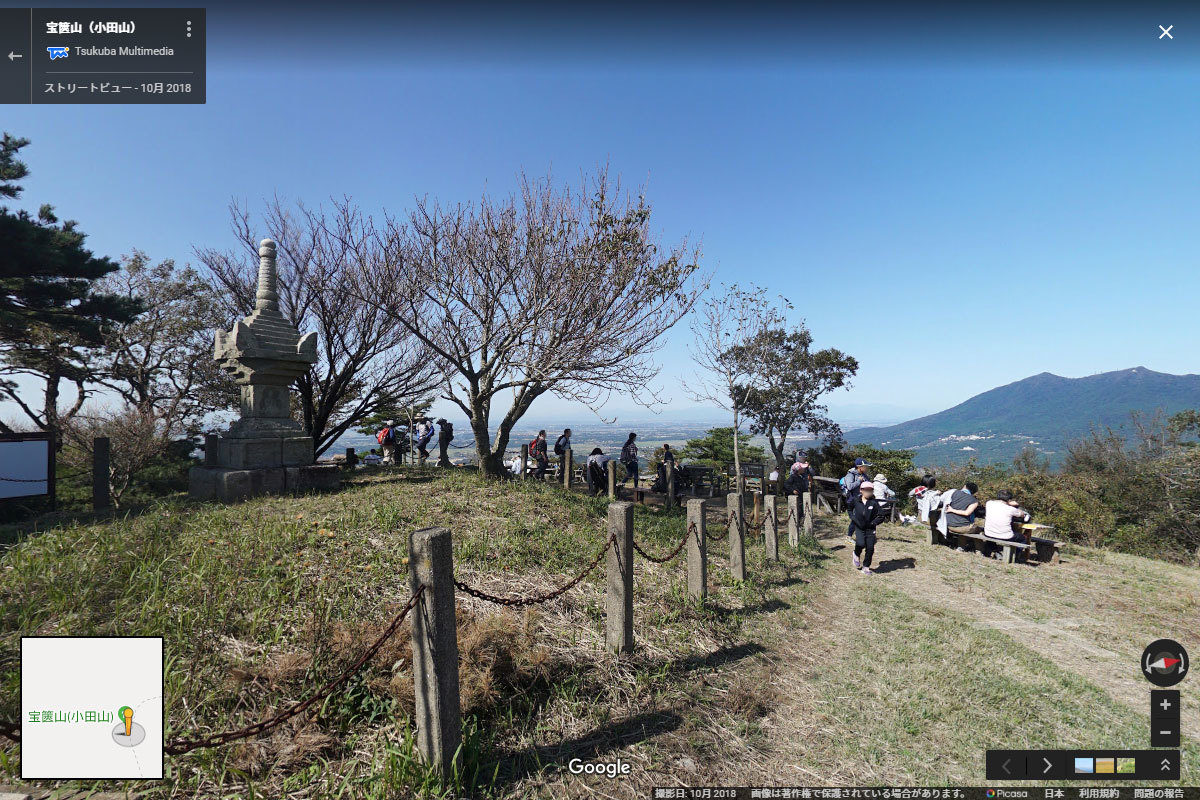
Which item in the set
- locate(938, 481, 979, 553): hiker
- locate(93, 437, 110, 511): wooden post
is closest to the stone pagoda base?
locate(93, 437, 110, 511): wooden post

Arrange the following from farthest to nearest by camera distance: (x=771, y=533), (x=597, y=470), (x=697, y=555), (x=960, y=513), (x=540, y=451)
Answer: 1. (x=540, y=451)
2. (x=597, y=470)
3. (x=960, y=513)
4. (x=771, y=533)
5. (x=697, y=555)

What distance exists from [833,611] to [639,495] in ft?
23.8

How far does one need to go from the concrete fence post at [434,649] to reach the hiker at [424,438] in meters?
13.5

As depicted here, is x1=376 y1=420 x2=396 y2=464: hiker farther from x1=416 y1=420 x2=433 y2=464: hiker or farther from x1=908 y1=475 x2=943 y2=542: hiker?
x1=908 y1=475 x2=943 y2=542: hiker

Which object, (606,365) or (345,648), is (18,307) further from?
(345,648)

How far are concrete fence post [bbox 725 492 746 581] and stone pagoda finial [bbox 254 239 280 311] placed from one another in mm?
8582

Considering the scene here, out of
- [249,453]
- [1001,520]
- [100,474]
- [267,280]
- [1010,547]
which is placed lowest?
[1010,547]

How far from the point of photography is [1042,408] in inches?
6398

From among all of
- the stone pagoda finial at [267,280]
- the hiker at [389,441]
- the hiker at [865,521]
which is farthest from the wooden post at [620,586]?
the hiker at [389,441]

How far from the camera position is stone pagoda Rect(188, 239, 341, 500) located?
7840 mm

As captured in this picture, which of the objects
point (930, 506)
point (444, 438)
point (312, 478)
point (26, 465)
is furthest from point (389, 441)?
point (930, 506)

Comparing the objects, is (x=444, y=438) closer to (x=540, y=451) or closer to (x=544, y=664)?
(x=540, y=451)

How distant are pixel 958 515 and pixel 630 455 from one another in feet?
24.7

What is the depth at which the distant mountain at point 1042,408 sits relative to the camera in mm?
118925
